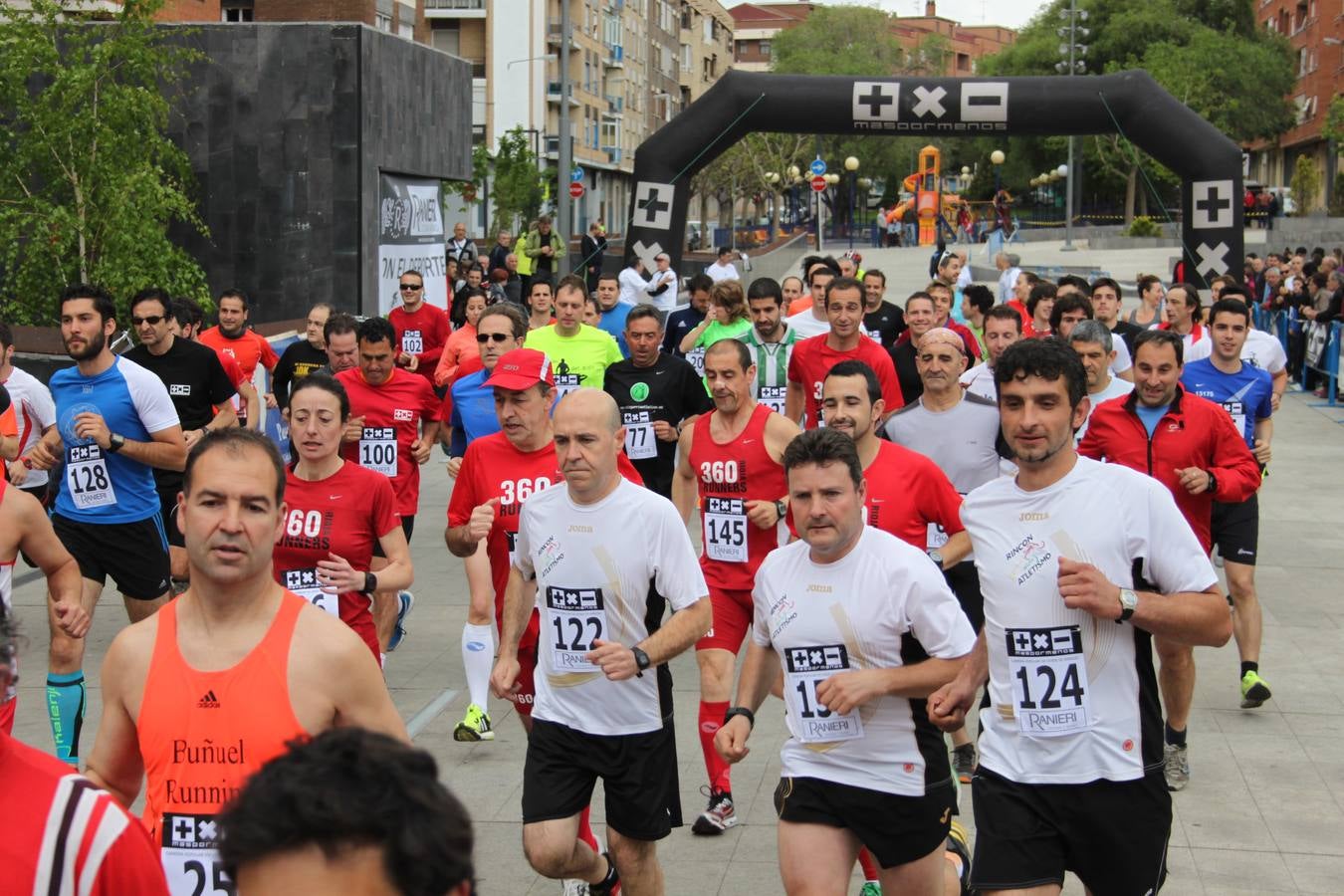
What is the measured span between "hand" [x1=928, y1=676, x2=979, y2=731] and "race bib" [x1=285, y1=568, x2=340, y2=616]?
102 inches

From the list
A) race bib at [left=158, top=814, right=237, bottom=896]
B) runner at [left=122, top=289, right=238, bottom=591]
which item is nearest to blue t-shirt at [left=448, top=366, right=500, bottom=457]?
runner at [left=122, top=289, right=238, bottom=591]

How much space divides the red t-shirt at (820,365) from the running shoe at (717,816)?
3.18 meters

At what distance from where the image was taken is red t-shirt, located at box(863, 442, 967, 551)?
646cm

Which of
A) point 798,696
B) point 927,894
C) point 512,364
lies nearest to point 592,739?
point 798,696

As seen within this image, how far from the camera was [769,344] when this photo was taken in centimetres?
1102

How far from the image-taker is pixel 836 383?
646 cm

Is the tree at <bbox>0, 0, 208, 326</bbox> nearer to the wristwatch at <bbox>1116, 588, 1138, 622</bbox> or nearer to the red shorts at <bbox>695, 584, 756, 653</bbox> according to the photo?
the red shorts at <bbox>695, 584, 756, 653</bbox>

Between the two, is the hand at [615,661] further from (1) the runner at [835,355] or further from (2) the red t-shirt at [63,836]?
(1) the runner at [835,355]

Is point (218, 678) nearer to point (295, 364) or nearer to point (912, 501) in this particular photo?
point (912, 501)

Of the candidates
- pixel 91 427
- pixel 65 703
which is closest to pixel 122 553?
pixel 91 427

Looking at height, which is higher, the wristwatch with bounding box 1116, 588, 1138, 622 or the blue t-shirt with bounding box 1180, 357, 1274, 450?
the blue t-shirt with bounding box 1180, 357, 1274, 450

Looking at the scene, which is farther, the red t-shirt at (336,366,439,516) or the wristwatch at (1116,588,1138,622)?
the red t-shirt at (336,366,439,516)

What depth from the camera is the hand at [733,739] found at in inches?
189

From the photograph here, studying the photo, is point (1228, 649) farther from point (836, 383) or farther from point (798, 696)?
point (798, 696)
